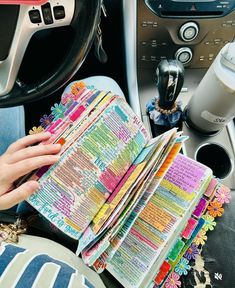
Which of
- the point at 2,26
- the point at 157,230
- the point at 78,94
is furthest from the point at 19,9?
the point at 157,230

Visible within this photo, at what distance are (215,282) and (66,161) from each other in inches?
14.6

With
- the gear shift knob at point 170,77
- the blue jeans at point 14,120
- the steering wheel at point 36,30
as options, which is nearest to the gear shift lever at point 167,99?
the gear shift knob at point 170,77

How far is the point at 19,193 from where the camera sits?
611mm

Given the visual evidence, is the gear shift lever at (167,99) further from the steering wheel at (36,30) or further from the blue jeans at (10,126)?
the blue jeans at (10,126)

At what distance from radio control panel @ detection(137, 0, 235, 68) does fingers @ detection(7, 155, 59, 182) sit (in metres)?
0.43

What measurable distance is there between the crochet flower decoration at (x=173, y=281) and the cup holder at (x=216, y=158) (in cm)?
27

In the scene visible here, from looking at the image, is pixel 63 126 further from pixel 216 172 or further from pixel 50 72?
pixel 216 172

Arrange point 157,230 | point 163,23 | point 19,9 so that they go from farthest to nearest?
point 163,23
point 157,230
point 19,9

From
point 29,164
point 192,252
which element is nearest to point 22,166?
point 29,164

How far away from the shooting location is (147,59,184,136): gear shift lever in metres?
0.78

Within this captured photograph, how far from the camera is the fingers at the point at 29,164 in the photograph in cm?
61

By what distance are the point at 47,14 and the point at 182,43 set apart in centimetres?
43

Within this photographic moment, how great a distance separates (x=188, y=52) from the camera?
956 mm

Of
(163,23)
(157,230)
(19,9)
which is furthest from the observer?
(163,23)
